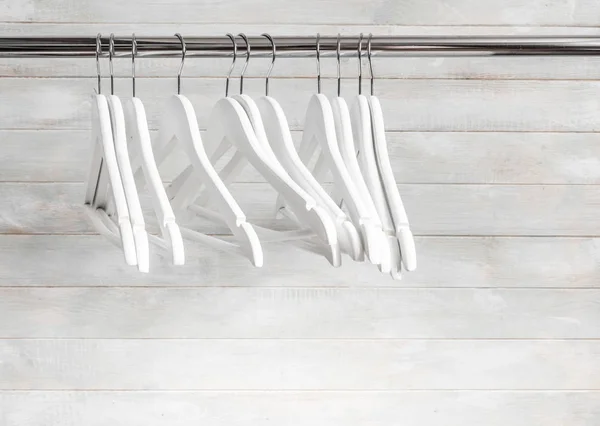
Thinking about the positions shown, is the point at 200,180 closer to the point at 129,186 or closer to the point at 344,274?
the point at 129,186

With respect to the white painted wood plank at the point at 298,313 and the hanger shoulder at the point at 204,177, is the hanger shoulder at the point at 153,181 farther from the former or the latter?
the white painted wood plank at the point at 298,313

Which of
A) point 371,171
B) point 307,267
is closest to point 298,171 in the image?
point 371,171

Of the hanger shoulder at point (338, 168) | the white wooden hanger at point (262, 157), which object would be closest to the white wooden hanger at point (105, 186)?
the white wooden hanger at point (262, 157)

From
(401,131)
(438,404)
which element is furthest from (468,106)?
(438,404)

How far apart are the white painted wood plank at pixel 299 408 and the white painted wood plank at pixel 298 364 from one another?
2 cm

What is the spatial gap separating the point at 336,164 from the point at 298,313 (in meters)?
0.59

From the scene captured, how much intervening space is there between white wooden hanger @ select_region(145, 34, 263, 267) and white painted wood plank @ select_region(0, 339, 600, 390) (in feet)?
1.50

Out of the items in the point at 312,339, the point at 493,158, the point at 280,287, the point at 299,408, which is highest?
the point at 493,158

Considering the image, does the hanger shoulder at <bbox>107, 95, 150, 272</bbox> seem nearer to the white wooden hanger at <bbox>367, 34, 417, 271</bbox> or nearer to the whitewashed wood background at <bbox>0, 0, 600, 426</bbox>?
the white wooden hanger at <bbox>367, 34, 417, 271</bbox>

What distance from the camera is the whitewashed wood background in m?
1.47

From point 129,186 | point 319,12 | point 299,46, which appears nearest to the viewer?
point 129,186

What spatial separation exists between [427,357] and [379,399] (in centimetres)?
14

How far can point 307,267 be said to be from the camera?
1509 millimetres

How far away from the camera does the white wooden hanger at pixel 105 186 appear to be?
923 millimetres
